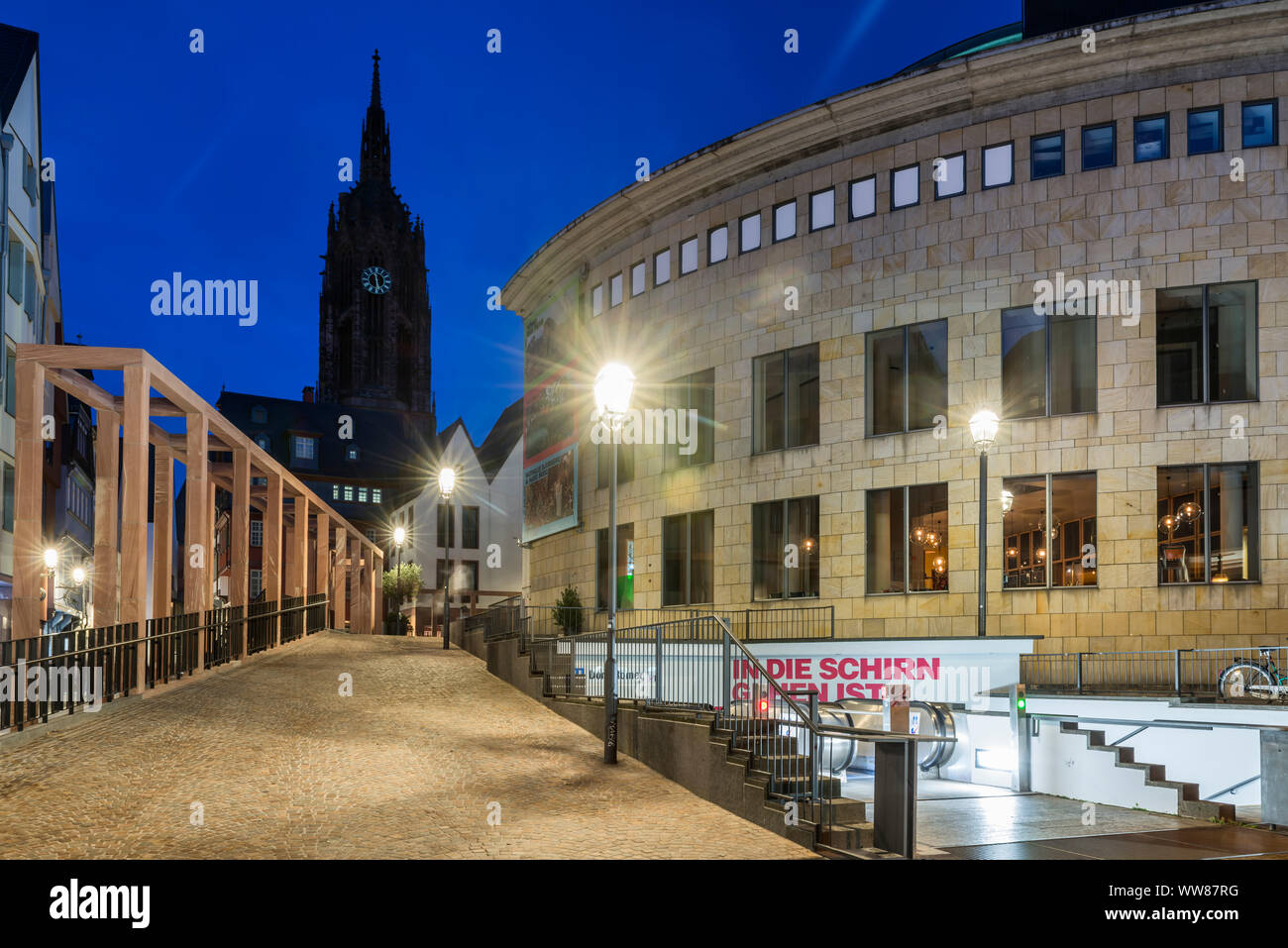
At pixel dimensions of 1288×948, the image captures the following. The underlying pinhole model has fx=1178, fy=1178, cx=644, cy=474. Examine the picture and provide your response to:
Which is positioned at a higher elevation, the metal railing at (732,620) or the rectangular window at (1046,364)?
the rectangular window at (1046,364)

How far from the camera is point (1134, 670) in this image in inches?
917

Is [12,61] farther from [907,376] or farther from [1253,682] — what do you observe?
[1253,682]

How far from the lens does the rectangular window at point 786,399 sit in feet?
96.8

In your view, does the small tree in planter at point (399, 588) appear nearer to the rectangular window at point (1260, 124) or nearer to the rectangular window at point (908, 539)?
the rectangular window at point (908, 539)

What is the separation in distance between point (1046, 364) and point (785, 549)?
25.5ft

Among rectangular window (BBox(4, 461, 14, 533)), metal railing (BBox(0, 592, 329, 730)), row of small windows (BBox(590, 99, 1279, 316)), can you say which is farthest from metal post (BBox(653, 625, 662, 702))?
rectangular window (BBox(4, 461, 14, 533))

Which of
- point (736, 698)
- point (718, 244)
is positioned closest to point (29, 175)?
point (718, 244)

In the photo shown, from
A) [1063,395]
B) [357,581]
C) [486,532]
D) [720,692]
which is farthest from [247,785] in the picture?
[486,532]

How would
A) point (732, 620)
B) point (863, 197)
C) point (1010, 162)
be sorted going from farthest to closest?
point (732, 620)
point (863, 197)
point (1010, 162)

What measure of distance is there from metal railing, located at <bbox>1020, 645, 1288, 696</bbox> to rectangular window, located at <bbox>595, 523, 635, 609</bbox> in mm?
13486

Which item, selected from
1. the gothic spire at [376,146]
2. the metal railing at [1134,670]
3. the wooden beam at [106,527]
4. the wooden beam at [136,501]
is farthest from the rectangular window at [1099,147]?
the gothic spire at [376,146]

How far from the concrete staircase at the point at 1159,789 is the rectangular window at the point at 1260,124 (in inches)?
544

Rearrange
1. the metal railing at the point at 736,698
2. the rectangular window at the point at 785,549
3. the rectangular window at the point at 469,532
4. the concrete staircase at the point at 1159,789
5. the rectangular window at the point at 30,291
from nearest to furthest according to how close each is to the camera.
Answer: the metal railing at the point at 736,698 < the concrete staircase at the point at 1159,789 < the rectangular window at the point at 785,549 < the rectangular window at the point at 30,291 < the rectangular window at the point at 469,532
